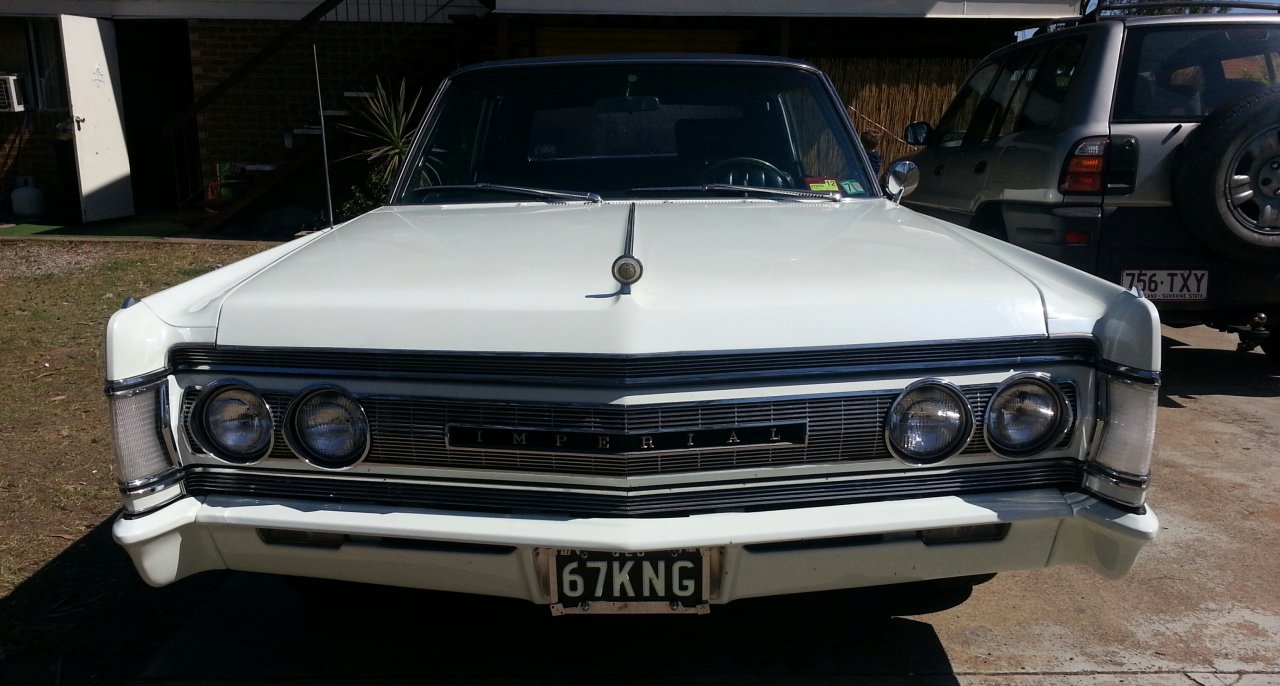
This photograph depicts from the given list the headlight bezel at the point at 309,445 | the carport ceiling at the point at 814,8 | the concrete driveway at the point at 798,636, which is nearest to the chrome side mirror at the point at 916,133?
the concrete driveway at the point at 798,636

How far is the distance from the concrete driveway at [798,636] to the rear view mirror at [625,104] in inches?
67.1

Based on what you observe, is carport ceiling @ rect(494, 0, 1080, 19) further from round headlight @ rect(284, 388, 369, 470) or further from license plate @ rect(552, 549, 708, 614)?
license plate @ rect(552, 549, 708, 614)

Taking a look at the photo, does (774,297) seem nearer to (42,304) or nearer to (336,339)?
(336,339)

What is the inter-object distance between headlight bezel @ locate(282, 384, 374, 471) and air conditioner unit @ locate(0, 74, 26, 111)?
1203 cm

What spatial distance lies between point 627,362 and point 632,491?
0.93 feet

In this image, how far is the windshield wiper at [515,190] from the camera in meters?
3.36

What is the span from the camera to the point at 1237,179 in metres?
4.86

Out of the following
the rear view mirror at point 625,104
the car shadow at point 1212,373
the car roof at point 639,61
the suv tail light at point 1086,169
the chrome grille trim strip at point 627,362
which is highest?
the car roof at point 639,61

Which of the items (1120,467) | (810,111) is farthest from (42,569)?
(1120,467)

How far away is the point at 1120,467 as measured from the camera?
2238mm

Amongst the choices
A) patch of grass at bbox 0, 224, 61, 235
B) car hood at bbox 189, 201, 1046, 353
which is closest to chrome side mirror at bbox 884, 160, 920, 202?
car hood at bbox 189, 201, 1046, 353

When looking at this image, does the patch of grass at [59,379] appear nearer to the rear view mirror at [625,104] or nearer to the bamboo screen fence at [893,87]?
the rear view mirror at [625,104]

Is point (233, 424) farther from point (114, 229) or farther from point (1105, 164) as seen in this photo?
point (114, 229)

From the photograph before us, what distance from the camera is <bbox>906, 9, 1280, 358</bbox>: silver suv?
4879mm
